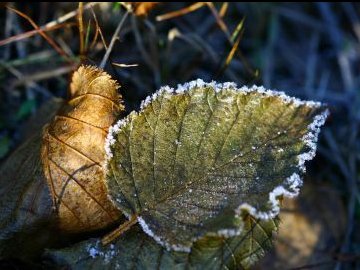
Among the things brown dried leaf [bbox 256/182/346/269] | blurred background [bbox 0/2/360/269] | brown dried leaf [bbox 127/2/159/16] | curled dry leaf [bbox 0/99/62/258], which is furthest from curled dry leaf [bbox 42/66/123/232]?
brown dried leaf [bbox 256/182/346/269]

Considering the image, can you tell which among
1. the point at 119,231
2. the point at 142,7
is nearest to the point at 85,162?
the point at 119,231

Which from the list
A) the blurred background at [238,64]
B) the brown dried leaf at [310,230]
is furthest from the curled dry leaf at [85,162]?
the brown dried leaf at [310,230]

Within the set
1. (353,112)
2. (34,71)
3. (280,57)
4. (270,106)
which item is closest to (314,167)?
(353,112)

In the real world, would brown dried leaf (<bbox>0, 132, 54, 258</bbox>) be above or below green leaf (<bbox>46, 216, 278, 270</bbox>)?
above

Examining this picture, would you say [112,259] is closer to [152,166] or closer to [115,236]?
[115,236]

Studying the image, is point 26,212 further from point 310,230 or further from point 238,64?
point 238,64

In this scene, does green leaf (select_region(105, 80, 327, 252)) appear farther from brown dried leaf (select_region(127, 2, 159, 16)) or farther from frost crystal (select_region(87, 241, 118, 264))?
brown dried leaf (select_region(127, 2, 159, 16))
